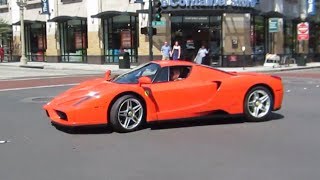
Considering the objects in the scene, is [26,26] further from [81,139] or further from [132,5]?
[81,139]

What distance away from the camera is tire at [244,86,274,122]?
1009 centimetres

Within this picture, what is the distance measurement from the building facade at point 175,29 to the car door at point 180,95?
22.1 meters

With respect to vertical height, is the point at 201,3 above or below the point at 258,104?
above

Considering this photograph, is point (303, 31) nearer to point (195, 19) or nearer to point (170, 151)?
point (195, 19)

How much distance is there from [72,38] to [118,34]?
562 centimetres

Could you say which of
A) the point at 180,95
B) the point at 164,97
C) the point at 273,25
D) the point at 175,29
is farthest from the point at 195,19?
the point at 164,97

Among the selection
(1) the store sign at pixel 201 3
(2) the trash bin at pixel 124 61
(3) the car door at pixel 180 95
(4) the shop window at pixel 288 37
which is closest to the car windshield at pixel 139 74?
(3) the car door at pixel 180 95

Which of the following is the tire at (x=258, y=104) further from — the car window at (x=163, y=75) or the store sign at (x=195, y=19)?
the store sign at (x=195, y=19)

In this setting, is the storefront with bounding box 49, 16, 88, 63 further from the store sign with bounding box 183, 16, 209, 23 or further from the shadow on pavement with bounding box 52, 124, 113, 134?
the shadow on pavement with bounding box 52, 124, 113, 134

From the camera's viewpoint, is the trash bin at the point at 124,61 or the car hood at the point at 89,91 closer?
the car hood at the point at 89,91

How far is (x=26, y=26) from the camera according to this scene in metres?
47.7

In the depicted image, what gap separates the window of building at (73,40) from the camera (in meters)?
41.0

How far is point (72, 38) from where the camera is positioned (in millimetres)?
42094

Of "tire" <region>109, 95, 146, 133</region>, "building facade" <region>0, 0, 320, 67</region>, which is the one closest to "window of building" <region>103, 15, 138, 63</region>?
"building facade" <region>0, 0, 320, 67</region>
